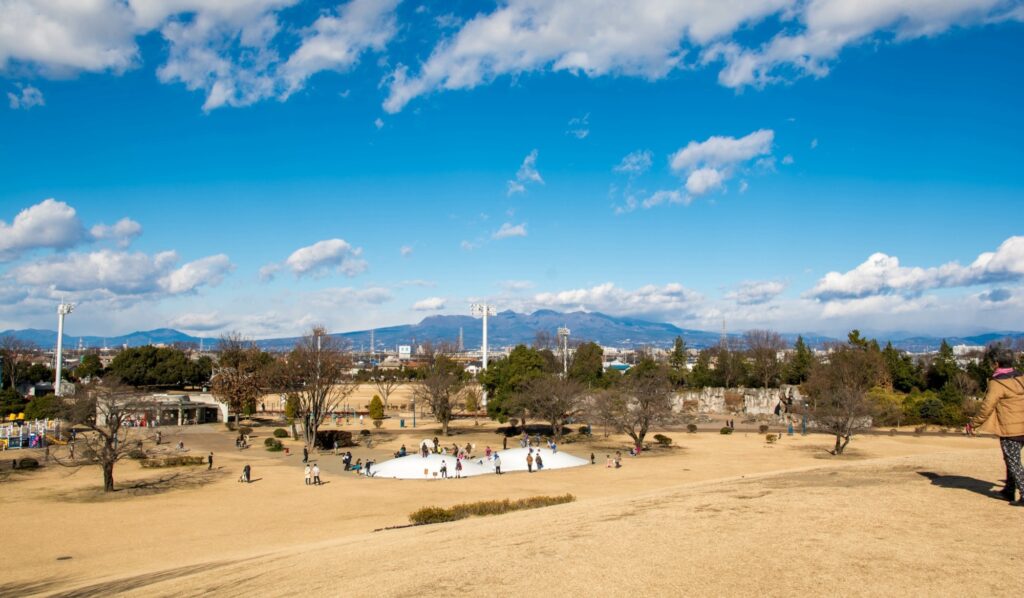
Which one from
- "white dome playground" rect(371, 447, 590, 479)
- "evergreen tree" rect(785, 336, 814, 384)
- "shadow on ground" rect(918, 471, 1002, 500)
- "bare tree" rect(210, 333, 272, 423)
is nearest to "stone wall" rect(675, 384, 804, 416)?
"evergreen tree" rect(785, 336, 814, 384)

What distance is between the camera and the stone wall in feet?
268

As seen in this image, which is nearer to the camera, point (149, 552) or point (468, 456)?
point (149, 552)

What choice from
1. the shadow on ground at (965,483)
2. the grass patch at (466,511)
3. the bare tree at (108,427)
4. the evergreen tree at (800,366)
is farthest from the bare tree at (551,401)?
the evergreen tree at (800,366)

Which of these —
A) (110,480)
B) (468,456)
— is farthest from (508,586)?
(468,456)

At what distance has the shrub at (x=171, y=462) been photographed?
4072cm

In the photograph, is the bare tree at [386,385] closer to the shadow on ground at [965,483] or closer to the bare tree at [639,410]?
the bare tree at [639,410]

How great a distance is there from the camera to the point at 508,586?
10648mm

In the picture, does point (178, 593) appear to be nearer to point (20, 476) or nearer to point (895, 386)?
point (20, 476)

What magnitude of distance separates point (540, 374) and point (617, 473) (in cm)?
2437

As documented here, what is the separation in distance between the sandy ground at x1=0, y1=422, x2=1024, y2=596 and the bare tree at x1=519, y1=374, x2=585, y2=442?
803 inches

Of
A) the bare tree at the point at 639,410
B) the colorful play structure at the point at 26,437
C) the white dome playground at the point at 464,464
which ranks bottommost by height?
the white dome playground at the point at 464,464

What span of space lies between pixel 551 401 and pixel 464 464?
1681cm

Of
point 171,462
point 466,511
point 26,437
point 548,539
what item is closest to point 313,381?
point 171,462

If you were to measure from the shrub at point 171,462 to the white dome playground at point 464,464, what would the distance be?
12893mm
